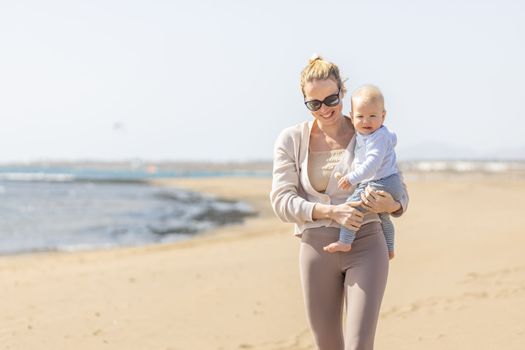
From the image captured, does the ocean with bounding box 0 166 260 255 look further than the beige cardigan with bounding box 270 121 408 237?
Yes

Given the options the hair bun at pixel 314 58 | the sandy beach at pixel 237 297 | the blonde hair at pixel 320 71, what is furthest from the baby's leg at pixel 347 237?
the sandy beach at pixel 237 297

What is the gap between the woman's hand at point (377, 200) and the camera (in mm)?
3158

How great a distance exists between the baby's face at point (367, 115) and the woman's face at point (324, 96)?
134 millimetres

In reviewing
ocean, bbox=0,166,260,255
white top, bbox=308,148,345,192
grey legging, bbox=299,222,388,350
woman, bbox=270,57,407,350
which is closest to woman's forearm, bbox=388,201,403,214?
woman, bbox=270,57,407,350

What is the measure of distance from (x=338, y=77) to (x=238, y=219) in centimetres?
1966

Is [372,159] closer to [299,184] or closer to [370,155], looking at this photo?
[370,155]

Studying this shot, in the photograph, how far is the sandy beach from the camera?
6.27 meters

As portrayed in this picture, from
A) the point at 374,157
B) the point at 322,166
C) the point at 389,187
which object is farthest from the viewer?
the point at 322,166

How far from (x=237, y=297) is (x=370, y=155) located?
5.42m

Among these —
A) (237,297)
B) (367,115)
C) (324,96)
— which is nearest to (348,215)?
(367,115)

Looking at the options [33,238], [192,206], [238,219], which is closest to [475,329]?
[33,238]

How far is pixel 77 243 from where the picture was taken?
54.9 ft

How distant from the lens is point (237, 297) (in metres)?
8.23

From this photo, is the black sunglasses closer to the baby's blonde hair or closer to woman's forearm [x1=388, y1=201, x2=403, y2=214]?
the baby's blonde hair
